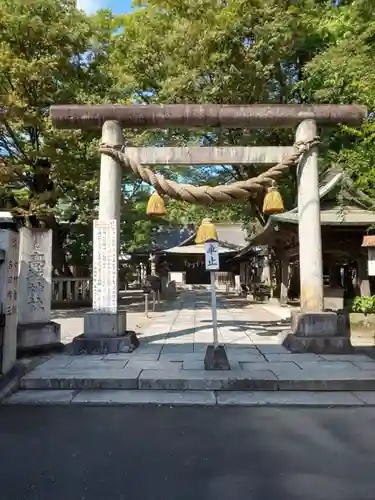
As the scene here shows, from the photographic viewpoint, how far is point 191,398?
20.5 feet

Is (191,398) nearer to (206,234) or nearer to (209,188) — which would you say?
(206,234)

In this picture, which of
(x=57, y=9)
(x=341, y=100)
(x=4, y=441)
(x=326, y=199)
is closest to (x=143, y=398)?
(x=4, y=441)

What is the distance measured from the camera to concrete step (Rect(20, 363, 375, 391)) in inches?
262

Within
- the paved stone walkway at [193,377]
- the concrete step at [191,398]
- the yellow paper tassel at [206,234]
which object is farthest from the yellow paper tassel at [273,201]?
the concrete step at [191,398]

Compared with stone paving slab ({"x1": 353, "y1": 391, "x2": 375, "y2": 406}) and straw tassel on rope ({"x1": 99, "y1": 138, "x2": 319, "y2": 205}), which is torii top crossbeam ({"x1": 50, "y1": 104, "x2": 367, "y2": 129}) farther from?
stone paving slab ({"x1": 353, "y1": 391, "x2": 375, "y2": 406})

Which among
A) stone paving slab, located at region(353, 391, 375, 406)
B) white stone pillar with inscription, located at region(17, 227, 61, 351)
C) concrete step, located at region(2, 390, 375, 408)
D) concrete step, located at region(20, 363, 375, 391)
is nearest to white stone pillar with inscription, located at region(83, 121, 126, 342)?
white stone pillar with inscription, located at region(17, 227, 61, 351)

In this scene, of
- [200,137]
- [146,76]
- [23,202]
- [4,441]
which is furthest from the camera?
[200,137]

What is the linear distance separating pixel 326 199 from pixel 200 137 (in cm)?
792

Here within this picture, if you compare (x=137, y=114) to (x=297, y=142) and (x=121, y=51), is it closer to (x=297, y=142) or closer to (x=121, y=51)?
(x=297, y=142)

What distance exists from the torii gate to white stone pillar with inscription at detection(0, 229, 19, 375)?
6.19 feet

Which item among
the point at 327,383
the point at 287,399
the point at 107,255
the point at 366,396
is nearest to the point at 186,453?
the point at 287,399

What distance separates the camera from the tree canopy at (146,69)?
48.5 feet

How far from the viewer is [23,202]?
1723cm

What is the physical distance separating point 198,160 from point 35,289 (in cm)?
458
